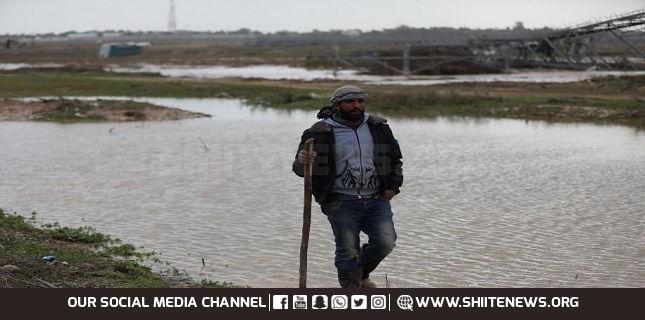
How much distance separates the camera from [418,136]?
22.8 metres

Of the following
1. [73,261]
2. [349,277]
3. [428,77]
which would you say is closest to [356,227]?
[349,277]

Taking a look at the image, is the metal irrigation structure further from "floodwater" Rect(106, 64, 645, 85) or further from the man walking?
the man walking

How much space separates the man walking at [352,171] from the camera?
7.17 m

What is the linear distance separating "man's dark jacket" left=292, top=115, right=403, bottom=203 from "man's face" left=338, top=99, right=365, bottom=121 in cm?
14

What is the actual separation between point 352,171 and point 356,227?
462 millimetres

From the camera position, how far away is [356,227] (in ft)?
24.3

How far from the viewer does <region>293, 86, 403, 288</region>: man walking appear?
23.5 ft

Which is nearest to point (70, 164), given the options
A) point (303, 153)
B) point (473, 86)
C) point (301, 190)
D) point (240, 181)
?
point (240, 181)

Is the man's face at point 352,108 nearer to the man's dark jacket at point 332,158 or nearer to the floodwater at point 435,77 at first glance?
the man's dark jacket at point 332,158

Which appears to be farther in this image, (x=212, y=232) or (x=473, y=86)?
(x=473, y=86)

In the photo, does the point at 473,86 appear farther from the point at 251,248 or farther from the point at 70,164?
the point at 251,248
